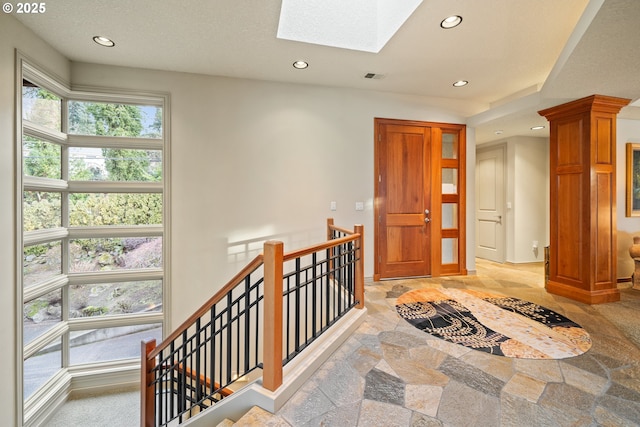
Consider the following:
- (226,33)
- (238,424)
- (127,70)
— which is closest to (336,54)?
(226,33)

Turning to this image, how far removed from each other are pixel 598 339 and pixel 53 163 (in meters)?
5.63

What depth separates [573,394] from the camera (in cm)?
171

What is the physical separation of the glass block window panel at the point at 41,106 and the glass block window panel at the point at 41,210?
75 centimetres

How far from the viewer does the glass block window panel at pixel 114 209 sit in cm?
336

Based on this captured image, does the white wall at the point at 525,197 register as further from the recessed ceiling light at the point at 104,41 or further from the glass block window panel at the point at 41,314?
the glass block window panel at the point at 41,314

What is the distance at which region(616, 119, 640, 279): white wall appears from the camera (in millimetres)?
4160

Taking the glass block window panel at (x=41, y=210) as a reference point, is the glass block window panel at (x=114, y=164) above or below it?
above

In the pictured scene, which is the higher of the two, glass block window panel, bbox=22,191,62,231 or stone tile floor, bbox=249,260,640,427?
glass block window panel, bbox=22,191,62,231

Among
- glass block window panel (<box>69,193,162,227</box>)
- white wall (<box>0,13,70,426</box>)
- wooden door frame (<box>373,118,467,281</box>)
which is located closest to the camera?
white wall (<box>0,13,70,426</box>)

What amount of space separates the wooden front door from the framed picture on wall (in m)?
2.92

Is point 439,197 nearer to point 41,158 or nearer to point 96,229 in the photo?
point 96,229

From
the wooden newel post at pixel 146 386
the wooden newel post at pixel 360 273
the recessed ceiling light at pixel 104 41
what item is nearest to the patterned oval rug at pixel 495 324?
the wooden newel post at pixel 360 273

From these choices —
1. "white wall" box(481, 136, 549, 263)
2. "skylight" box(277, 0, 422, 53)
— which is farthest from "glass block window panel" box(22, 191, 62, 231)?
"white wall" box(481, 136, 549, 263)

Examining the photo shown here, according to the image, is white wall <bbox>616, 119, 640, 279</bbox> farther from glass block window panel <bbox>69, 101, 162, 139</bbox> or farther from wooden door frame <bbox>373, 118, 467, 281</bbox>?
glass block window panel <bbox>69, 101, 162, 139</bbox>
